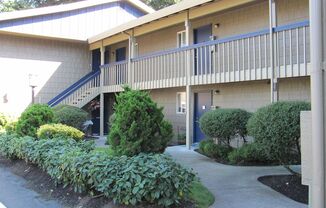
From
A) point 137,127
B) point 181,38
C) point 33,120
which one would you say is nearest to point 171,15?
point 181,38

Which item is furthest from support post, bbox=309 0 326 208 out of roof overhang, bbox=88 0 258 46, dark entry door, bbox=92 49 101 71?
dark entry door, bbox=92 49 101 71

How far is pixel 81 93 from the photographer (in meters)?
20.5

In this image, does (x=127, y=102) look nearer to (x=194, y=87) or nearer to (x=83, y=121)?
(x=194, y=87)

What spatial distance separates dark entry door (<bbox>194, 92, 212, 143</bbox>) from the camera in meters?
15.5

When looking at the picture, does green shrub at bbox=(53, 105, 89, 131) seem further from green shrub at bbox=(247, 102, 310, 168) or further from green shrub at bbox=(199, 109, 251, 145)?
green shrub at bbox=(247, 102, 310, 168)

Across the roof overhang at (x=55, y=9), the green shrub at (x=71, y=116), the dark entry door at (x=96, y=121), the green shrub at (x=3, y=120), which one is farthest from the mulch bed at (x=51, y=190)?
the dark entry door at (x=96, y=121)

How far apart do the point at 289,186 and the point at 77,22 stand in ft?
54.8

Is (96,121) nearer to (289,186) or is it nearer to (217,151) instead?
(217,151)

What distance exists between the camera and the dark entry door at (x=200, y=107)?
15.5 meters

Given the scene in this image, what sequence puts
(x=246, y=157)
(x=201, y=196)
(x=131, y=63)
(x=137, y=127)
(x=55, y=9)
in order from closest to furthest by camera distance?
1. (x=201, y=196)
2. (x=137, y=127)
3. (x=246, y=157)
4. (x=131, y=63)
5. (x=55, y=9)

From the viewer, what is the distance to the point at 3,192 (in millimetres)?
8211

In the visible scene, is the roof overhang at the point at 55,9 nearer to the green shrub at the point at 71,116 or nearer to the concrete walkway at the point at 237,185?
the green shrub at the point at 71,116

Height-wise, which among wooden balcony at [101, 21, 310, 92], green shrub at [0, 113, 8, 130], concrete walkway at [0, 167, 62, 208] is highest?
wooden balcony at [101, 21, 310, 92]

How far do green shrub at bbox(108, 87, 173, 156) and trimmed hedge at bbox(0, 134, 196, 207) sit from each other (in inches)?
18.8
